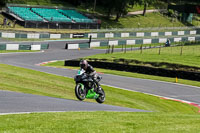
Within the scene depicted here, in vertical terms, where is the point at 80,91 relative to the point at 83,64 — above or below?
below

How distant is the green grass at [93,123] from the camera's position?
10320mm

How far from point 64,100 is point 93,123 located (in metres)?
5.53

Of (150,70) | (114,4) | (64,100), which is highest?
(114,4)

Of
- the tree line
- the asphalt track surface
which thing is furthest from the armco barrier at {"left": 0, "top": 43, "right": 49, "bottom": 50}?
the tree line

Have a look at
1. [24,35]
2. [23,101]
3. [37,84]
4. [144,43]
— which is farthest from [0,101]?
[144,43]

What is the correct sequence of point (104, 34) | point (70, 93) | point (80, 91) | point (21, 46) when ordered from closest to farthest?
point (80, 91) → point (70, 93) → point (21, 46) → point (104, 34)

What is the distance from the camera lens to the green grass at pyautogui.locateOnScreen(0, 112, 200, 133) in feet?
33.9

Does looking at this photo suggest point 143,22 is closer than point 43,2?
No

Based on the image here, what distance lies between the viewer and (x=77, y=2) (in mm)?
85125

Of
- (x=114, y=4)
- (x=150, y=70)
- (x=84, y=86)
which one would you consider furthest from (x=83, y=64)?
(x=114, y=4)

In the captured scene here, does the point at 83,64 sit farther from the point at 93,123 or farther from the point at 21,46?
the point at 21,46

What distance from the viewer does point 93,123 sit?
37.0 ft

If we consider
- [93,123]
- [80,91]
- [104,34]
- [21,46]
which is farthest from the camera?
[104,34]

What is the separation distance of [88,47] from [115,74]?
25.0 meters
